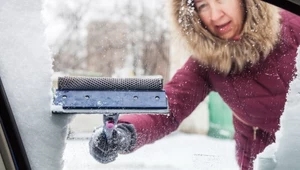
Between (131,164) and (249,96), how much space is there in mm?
664

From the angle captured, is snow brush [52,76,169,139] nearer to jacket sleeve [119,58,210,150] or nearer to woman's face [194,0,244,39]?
jacket sleeve [119,58,210,150]

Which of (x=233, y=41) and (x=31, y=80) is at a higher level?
(x=233, y=41)

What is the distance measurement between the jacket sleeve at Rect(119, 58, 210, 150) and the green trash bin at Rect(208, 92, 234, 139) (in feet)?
0.18

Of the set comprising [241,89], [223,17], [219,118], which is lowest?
[219,118]

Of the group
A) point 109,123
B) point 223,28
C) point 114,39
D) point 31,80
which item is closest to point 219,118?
point 223,28

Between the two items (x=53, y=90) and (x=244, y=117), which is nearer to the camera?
(x=53, y=90)

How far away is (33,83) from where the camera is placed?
111 inches

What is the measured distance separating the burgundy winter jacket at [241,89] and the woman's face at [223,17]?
0.18 m

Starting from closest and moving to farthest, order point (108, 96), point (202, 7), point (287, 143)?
point (108, 96)
point (202, 7)
point (287, 143)

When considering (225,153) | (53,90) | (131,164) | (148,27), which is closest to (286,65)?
(225,153)

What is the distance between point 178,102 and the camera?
2906mm

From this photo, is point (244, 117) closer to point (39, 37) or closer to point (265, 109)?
point (265, 109)

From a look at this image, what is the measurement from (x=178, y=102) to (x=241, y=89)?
31cm

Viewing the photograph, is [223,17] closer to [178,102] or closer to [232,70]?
[232,70]
